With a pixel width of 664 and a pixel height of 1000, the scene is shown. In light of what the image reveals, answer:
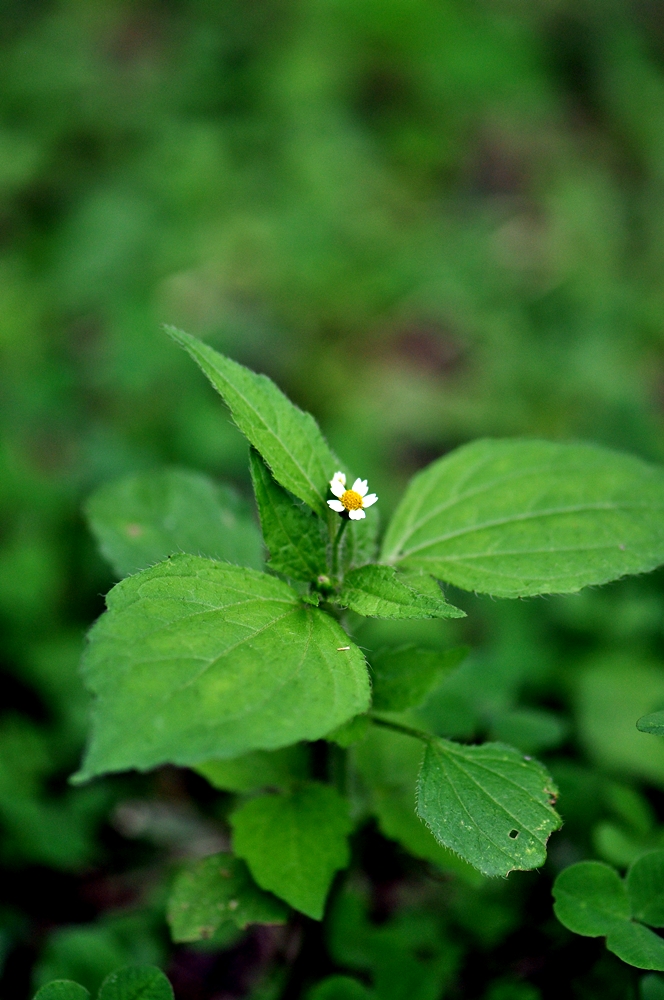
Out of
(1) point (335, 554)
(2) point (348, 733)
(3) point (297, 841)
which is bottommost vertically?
(3) point (297, 841)

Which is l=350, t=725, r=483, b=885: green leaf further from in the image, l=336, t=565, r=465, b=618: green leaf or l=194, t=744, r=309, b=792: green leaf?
l=336, t=565, r=465, b=618: green leaf

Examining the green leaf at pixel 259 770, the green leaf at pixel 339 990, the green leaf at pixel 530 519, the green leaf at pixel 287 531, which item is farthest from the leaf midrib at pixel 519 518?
the green leaf at pixel 339 990

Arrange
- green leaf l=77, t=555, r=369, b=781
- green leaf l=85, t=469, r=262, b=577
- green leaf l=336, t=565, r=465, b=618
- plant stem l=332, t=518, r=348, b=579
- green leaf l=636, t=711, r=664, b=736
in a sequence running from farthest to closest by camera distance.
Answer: green leaf l=85, t=469, r=262, b=577
plant stem l=332, t=518, r=348, b=579
green leaf l=636, t=711, r=664, b=736
green leaf l=336, t=565, r=465, b=618
green leaf l=77, t=555, r=369, b=781

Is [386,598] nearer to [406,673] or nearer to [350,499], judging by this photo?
[350,499]

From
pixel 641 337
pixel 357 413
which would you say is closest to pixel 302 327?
pixel 357 413

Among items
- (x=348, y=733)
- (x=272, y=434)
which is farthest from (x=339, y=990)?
(x=272, y=434)

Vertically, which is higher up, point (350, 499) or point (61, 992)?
point (350, 499)

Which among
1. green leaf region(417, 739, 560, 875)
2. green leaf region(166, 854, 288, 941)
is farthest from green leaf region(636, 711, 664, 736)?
green leaf region(166, 854, 288, 941)
